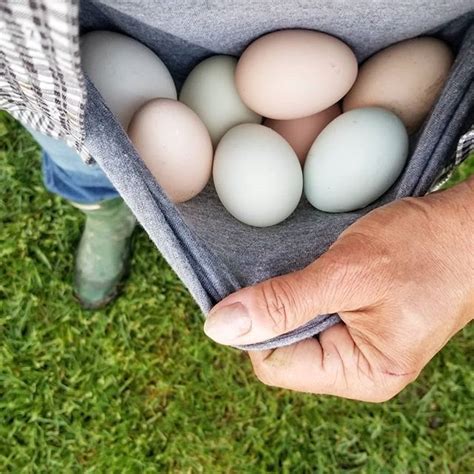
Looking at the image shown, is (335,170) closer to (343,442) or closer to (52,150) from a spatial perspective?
(52,150)

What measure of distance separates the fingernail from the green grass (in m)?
0.68

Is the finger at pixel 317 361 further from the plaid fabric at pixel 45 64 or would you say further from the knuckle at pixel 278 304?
the plaid fabric at pixel 45 64

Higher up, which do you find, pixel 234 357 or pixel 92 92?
pixel 92 92

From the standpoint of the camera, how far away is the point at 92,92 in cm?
65

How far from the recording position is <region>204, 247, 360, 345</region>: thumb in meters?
0.68

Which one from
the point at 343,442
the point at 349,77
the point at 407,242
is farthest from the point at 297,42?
the point at 343,442

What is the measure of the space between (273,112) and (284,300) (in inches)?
10.5

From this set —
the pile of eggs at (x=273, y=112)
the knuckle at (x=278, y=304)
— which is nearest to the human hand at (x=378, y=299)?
the knuckle at (x=278, y=304)

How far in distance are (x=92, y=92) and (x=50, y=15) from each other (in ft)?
0.43

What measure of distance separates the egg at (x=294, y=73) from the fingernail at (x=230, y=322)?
0.27 metres

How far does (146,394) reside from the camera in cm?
134

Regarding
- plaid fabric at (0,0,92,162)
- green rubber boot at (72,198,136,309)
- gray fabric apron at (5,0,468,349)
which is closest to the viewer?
plaid fabric at (0,0,92,162)

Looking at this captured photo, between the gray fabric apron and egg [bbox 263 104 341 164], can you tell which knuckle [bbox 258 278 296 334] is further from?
egg [bbox 263 104 341 164]

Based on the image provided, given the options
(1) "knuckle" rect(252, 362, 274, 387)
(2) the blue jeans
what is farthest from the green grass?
(1) "knuckle" rect(252, 362, 274, 387)
